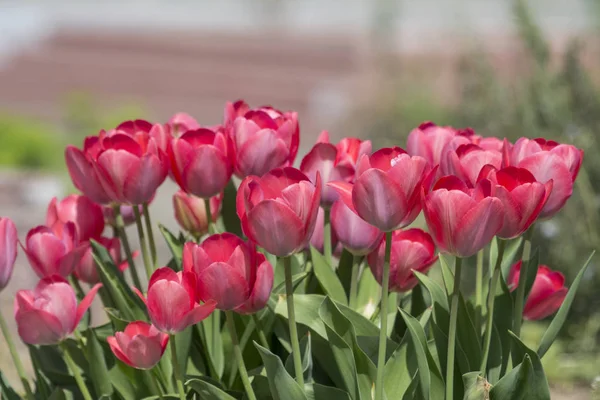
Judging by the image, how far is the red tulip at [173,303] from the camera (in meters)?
1.05

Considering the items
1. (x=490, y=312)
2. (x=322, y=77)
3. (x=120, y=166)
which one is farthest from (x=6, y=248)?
(x=322, y=77)

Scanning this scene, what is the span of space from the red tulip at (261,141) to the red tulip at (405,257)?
0.18 meters

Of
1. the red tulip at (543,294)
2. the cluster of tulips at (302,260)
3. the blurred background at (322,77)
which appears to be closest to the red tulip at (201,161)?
the cluster of tulips at (302,260)

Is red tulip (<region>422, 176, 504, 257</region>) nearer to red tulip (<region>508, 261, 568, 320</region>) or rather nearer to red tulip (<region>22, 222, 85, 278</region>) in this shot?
red tulip (<region>508, 261, 568, 320</region>)

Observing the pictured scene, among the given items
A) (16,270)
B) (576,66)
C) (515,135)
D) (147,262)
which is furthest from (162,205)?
(147,262)

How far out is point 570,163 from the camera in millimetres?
1162

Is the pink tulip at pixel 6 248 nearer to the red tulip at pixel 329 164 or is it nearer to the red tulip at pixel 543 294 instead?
the red tulip at pixel 329 164

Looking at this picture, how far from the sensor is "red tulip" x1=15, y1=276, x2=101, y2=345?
46.5 inches

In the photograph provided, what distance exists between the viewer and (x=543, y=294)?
4.49 feet

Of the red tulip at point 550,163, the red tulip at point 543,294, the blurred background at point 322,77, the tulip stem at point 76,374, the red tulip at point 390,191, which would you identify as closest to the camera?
the red tulip at point 390,191

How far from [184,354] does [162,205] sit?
4.35 m

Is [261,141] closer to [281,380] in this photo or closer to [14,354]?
[281,380]

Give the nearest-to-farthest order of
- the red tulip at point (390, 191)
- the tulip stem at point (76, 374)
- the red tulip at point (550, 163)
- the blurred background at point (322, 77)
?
the red tulip at point (390, 191) → the red tulip at point (550, 163) → the tulip stem at point (76, 374) → the blurred background at point (322, 77)

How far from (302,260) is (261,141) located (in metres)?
0.25
